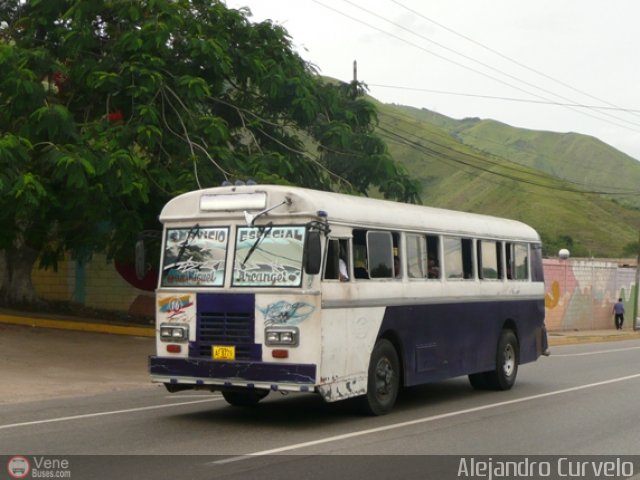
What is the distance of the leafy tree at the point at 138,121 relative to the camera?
19.0m

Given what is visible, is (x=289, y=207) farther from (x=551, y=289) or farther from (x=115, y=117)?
(x=551, y=289)

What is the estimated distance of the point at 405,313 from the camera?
524 inches

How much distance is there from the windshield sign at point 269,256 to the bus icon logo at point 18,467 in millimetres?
3467

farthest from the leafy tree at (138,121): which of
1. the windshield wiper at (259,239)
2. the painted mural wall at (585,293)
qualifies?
the painted mural wall at (585,293)

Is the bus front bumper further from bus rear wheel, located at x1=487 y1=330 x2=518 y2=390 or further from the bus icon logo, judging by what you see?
bus rear wheel, located at x1=487 y1=330 x2=518 y2=390

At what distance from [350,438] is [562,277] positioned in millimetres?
32687

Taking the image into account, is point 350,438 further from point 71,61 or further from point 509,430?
point 71,61

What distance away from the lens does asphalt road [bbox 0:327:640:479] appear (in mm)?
9352

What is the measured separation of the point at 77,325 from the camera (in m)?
23.5

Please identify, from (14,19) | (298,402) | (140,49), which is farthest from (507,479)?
(14,19)

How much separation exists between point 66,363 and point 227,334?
8.36 m

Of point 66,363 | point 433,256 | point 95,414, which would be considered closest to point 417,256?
point 433,256

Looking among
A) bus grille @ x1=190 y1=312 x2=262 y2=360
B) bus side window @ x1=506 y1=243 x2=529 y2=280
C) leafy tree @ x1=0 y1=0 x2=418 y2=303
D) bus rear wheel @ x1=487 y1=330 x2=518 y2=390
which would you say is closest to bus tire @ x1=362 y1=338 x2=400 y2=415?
bus grille @ x1=190 y1=312 x2=262 y2=360

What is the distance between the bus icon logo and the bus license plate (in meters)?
2.86
